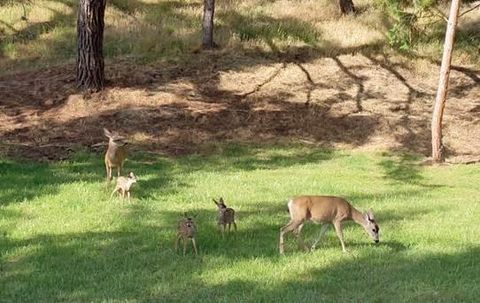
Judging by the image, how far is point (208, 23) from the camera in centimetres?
2616

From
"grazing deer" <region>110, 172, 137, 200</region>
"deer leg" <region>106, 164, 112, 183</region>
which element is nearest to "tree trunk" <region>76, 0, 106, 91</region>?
"deer leg" <region>106, 164, 112, 183</region>

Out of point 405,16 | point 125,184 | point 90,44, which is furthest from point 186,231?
point 405,16

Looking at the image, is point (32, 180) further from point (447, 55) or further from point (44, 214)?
point (447, 55)

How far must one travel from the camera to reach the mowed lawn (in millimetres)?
8141

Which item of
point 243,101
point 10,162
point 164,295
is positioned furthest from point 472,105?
point 164,295

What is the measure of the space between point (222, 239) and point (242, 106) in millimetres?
12457

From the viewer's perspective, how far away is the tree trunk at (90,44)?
69.6 ft

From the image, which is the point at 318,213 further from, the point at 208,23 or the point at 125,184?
the point at 208,23

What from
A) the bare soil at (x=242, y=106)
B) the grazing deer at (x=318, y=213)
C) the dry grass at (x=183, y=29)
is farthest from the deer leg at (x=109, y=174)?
the dry grass at (x=183, y=29)

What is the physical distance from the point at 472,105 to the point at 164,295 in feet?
61.8

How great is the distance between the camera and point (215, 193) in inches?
526

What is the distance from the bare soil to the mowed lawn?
2.91 m

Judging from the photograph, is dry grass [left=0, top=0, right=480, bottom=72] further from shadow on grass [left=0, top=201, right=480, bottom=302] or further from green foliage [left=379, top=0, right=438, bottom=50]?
shadow on grass [left=0, top=201, right=480, bottom=302]

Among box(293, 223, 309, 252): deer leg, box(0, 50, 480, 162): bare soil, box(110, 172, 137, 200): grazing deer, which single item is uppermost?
box(293, 223, 309, 252): deer leg
